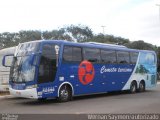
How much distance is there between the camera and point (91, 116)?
1313 cm

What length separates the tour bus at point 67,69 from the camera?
58.1 ft

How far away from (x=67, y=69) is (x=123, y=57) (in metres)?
6.43

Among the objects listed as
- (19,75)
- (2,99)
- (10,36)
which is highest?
(10,36)

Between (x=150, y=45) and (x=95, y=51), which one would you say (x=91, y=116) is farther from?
(x=150, y=45)

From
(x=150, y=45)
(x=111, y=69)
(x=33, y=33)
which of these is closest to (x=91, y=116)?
(x=111, y=69)

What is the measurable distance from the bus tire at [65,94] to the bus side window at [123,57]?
5.72m

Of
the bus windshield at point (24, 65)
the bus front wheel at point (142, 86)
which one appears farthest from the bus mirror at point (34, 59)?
the bus front wheel at point (142, 86)

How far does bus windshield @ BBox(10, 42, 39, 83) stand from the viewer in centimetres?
1767

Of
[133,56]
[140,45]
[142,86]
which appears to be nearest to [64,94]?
[133,56]

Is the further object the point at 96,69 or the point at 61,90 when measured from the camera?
the point at 96,69

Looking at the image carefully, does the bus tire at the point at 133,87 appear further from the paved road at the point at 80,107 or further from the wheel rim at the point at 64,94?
the wheel rim at the point at 64,94

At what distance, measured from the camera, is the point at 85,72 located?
68.1 feet

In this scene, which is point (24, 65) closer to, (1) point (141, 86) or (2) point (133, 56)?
(2) point (133, 56)

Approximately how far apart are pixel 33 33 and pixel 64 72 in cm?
5174
